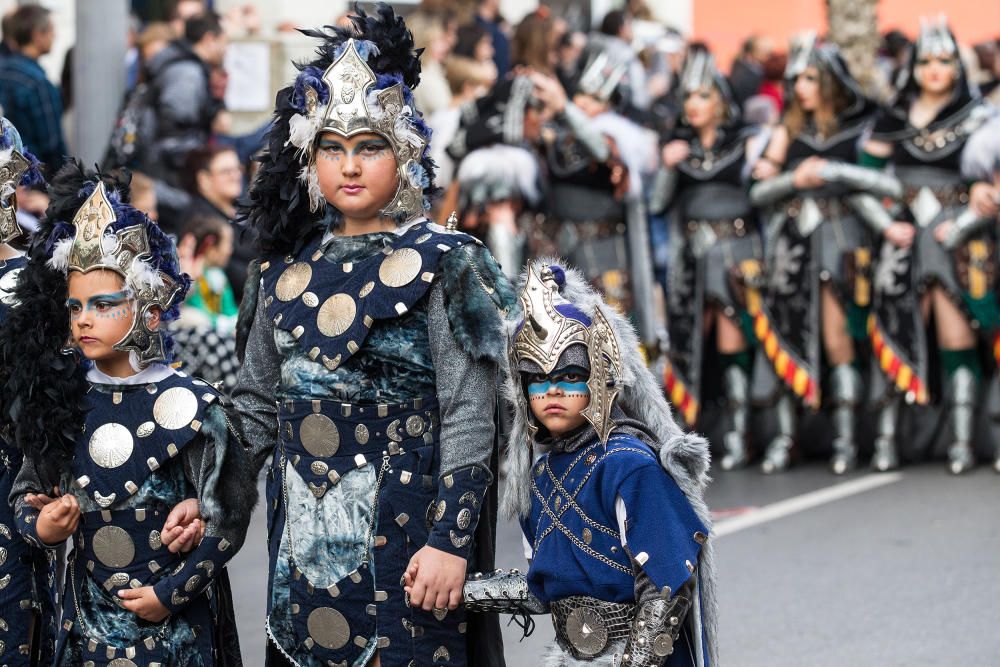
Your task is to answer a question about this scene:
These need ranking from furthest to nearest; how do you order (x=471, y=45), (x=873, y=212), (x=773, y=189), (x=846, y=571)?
(x=471, y=45), (x=773, y=189), (x=873, y=212), (x=846, y=571)

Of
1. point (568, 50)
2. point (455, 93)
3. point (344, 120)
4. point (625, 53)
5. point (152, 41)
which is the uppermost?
point (152, 41)

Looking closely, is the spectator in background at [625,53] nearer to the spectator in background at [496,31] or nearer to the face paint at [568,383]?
the spectator in background at [496,31]

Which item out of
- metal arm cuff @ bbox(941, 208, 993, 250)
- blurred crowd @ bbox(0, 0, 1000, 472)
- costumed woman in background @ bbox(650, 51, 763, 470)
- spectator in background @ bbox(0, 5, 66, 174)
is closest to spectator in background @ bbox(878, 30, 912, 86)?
blurred crowd @ bbox(0, 0, 1000, 472)

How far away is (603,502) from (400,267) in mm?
755

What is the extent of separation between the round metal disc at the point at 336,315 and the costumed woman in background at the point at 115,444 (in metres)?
0.44

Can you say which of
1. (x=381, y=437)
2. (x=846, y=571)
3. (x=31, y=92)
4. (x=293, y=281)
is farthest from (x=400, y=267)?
(x=31, y=92)

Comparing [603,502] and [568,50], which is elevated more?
[568,50]

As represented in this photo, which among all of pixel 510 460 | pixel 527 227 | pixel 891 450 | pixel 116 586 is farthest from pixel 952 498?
pixel 116 586

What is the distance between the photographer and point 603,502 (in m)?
3.76

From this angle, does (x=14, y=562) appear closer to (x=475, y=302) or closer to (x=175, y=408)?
(x=175, y=408)

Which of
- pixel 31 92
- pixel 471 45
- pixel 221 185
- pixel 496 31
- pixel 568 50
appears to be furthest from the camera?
pixel 568 50

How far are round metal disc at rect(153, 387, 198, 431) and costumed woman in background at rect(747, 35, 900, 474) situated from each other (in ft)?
17.8

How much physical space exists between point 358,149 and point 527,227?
5.40 metres

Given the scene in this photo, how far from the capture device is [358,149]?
390cm
